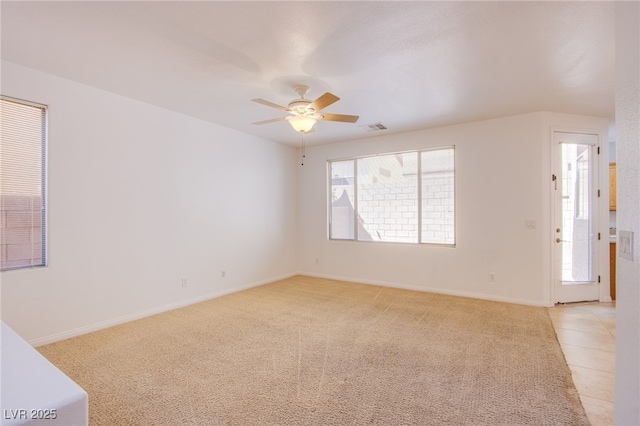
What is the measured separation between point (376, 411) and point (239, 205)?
3.79 m

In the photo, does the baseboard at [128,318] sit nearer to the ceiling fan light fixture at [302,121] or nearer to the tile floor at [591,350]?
the ceiling fan light fixture at [302,121]

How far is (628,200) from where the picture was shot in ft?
4.09

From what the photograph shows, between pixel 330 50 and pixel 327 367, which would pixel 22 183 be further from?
pixel 327 367

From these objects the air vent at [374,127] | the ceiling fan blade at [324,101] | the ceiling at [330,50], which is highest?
the air vent at [374,127]

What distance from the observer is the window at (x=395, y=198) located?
4871 mm

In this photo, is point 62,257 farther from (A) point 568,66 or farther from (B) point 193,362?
(A) point 568,66

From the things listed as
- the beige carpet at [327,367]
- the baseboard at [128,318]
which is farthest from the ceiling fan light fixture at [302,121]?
the baseboard at [128,318]

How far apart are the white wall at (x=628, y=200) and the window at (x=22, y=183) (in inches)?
169

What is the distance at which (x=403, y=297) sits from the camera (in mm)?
4570

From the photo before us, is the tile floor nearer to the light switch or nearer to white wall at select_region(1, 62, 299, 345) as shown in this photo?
the light switch

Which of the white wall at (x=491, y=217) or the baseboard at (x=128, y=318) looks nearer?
the baseboard at (x=128, y=318)

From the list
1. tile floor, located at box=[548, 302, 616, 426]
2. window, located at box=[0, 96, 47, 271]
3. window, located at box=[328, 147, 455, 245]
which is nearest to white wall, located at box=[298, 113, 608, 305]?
window, located at box=[328, 147, 455, 245]

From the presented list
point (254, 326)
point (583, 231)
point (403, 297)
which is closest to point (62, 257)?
point (254, 326)

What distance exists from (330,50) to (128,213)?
291cm
